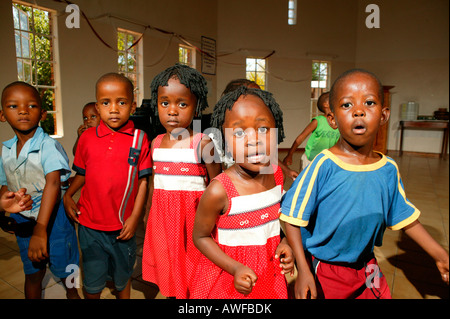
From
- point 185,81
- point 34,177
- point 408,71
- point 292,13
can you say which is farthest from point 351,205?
point 408,71

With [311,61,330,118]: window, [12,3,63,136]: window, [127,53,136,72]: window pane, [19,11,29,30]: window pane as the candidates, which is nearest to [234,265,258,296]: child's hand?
[12,3,63,136]: window

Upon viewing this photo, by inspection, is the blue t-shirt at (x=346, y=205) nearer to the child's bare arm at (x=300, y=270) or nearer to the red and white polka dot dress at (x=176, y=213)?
the child's bare arm at (x=300, y=270)

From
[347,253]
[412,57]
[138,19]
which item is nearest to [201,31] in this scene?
[138,19]

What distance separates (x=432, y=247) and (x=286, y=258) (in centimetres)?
43

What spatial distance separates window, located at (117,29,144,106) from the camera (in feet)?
16.4

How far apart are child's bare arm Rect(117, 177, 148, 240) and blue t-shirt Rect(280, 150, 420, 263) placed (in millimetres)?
655

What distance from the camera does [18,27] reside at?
3566 mm

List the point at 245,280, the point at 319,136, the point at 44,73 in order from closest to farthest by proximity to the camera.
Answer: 1. the point at 245,280
2. the point at 319,136
3. the point at 44,73

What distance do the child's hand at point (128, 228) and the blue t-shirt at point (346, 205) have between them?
2.21 ft

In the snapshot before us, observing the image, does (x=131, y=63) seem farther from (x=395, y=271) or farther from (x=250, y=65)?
(x=395, y=271)

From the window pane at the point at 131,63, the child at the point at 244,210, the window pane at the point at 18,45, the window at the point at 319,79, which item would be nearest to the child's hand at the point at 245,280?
the child at the point at 244,210

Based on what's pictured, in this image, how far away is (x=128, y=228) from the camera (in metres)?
1.23
